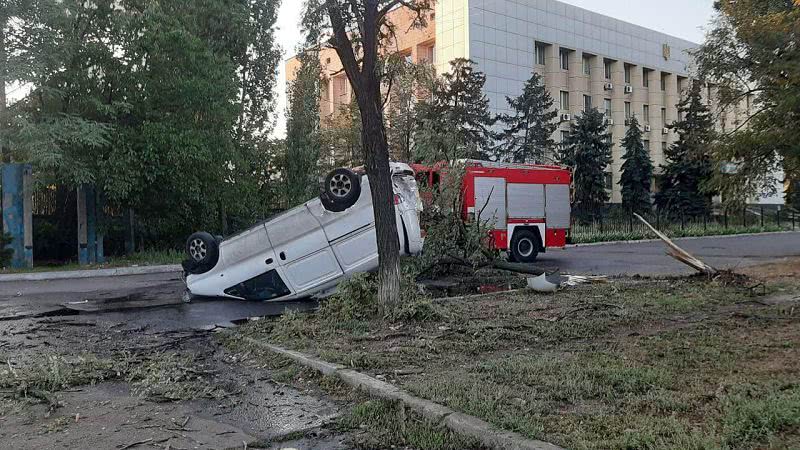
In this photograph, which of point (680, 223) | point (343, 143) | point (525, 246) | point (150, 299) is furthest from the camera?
point (680, 223)

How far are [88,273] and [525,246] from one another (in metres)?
12.6

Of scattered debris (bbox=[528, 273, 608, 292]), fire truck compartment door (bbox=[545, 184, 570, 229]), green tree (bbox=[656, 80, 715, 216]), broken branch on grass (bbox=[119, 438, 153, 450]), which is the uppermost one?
green tree (bbox=[656, 80, 715, 216])

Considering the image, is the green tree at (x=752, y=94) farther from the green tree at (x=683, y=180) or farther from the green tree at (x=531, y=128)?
the green tree at (x=683, y=180)

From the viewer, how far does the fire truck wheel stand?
17.6m

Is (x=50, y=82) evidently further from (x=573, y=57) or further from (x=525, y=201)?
(x=573, y=57)

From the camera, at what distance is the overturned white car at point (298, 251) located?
Answer: 10.4m

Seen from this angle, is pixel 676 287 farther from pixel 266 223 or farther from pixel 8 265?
pixel 8 265

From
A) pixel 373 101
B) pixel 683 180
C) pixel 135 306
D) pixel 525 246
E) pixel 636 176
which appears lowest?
pixel 135 306

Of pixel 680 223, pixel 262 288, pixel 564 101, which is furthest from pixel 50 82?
pixel 564 101

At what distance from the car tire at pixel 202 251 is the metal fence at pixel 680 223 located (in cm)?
1671

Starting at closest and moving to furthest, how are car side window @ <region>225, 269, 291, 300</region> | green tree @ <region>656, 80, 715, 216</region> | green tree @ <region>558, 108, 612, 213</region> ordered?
car side window @ <region>225, 269, 291, 300</region> < green tree @ <region>558, 108, 612, 213</region> < green tree @ <region>656, 80, 715, 216</region>

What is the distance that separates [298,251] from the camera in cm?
1035

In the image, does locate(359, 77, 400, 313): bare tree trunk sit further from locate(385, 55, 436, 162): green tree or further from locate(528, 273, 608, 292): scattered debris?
locate(385, 55, 436, 162): green tree

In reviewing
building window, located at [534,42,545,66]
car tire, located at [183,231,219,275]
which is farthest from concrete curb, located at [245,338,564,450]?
building window, located at [534,42,545,66]
